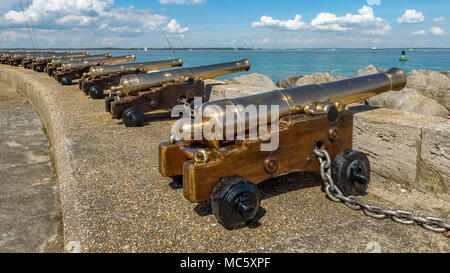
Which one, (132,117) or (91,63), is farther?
(91,63)

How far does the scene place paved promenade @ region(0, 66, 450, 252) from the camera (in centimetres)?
225

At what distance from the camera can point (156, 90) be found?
6.30 meters

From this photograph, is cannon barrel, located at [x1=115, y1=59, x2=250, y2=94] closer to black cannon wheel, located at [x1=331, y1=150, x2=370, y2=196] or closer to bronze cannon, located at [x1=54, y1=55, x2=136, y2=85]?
black cannon wheel, located at [x1=331, y1=150, x2=370, y2=196]

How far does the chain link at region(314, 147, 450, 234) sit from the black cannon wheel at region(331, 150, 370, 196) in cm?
6

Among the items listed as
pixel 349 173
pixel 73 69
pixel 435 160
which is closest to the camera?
pixel 349 173

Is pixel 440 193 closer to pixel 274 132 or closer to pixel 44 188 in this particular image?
pixel 274 132

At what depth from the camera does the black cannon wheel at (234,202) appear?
2.32m

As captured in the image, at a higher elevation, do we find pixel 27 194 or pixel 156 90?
pixel 156 90

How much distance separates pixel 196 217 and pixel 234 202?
1.34 feet

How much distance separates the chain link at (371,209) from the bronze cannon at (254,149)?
2.7 inches

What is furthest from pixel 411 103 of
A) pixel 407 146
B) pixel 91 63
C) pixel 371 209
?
pixel 91 63

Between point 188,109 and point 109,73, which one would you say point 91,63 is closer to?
point 109,73

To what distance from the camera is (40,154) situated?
5547mm
